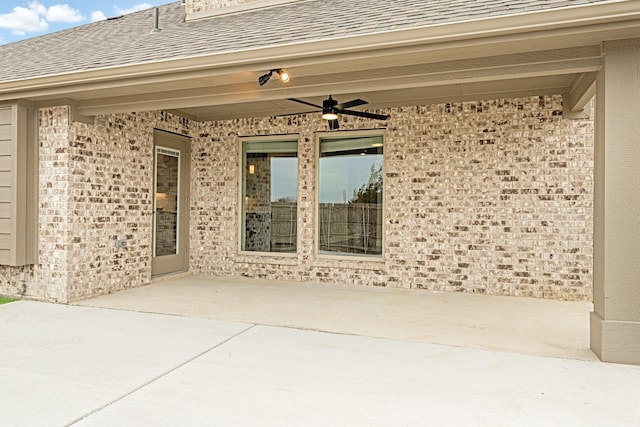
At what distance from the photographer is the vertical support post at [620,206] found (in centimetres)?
317

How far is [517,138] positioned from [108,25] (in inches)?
265

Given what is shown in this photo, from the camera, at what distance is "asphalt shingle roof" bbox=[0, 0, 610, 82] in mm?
3488

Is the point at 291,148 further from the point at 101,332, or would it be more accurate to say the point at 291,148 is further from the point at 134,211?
the point at 101,332

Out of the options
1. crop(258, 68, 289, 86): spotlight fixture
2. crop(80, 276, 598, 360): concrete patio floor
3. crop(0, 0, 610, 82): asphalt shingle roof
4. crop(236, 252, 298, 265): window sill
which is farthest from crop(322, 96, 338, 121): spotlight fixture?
crop(236, 252, 298, 265): window sill

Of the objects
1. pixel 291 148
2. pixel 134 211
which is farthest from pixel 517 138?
pixel 134 211

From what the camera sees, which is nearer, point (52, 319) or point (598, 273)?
point (598, 273)

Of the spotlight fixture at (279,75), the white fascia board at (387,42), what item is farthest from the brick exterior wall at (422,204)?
the spotlight fixture at (279,75)

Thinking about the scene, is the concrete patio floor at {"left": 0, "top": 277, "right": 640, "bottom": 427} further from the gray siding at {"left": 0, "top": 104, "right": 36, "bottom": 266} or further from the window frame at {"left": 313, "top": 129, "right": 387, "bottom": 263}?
the window frame at {"left": 313, "top": 129, "right": 387, "bottom": 263}

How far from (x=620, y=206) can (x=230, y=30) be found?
427 cm

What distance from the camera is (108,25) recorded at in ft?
23.6

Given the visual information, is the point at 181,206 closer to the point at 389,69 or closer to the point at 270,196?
the point at 270,196

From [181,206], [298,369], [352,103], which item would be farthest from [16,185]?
[298,369]

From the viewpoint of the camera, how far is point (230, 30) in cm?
496

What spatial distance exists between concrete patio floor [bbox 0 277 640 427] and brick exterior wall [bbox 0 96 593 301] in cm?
75
